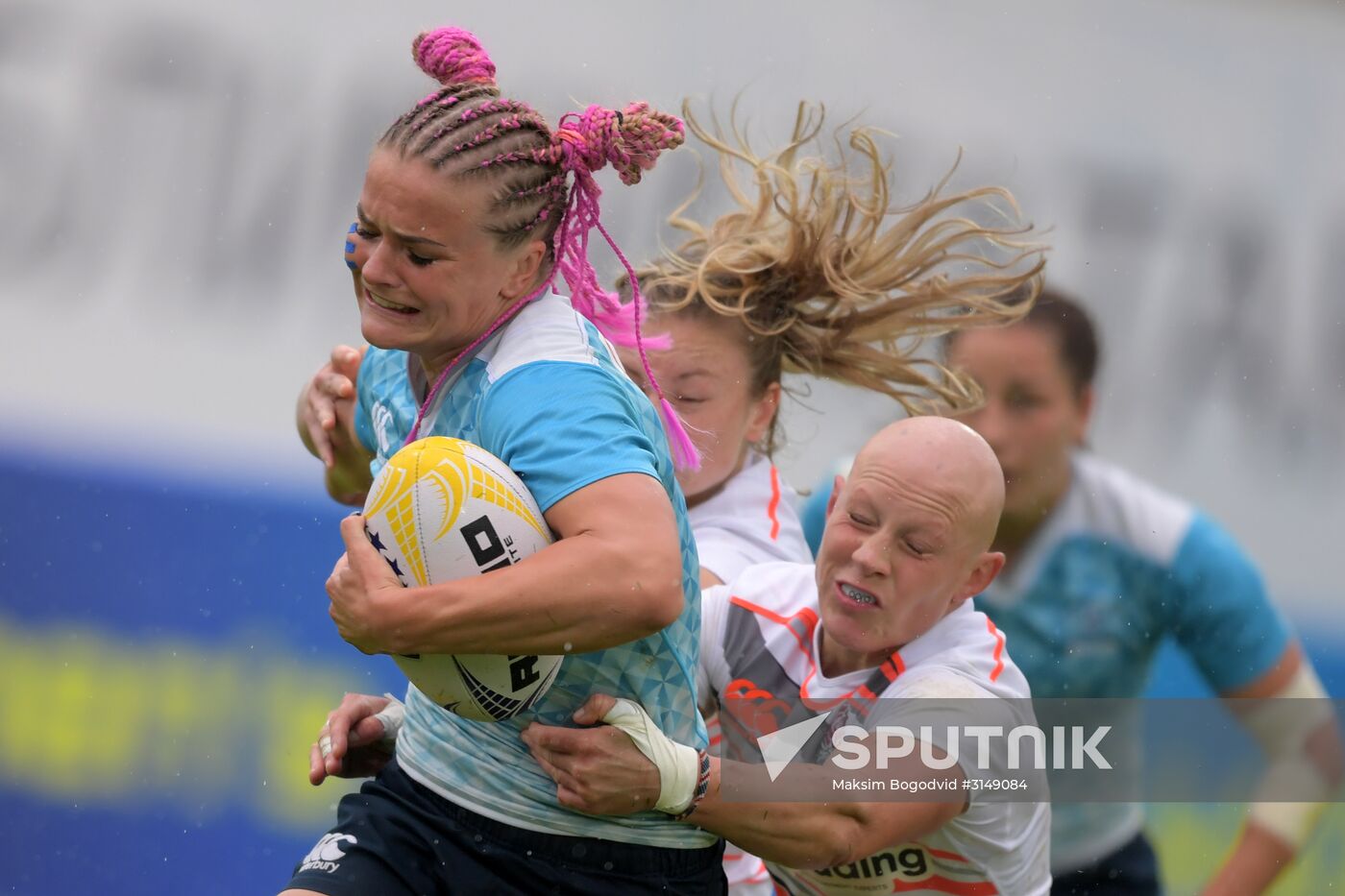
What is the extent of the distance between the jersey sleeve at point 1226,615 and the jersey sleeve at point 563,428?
2.68 m

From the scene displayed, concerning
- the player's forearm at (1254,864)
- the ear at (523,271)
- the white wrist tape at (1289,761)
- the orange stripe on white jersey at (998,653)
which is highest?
the ear at (523,271)

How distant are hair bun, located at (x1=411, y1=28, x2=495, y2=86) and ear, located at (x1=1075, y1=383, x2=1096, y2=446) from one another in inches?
108

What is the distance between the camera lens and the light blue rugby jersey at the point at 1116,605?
469 centimetres

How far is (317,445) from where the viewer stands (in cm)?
387

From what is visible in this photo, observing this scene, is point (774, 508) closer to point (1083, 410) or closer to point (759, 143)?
point (1083, 410)

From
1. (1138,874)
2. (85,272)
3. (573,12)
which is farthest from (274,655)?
(1138,874)

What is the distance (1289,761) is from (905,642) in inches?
74.2

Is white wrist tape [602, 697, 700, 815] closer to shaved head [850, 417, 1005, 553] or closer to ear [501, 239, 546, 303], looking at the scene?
ear [501, 239, 546, 303]

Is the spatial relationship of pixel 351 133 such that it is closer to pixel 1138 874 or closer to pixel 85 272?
pixel 85 272

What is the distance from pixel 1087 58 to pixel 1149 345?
1185mm

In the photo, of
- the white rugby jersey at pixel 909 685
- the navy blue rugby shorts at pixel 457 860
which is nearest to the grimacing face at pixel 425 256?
the navy blue rugby shorts at pixel 457 860

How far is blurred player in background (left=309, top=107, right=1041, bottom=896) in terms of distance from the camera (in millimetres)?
4324

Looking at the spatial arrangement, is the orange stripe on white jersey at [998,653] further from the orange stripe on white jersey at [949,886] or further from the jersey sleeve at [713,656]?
the jersey sleeve at [713,656]

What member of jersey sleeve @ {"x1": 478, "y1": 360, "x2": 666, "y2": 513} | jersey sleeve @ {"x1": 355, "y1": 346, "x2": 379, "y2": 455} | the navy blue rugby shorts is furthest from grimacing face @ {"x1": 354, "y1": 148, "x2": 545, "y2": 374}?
the navy blue rugby shorts
